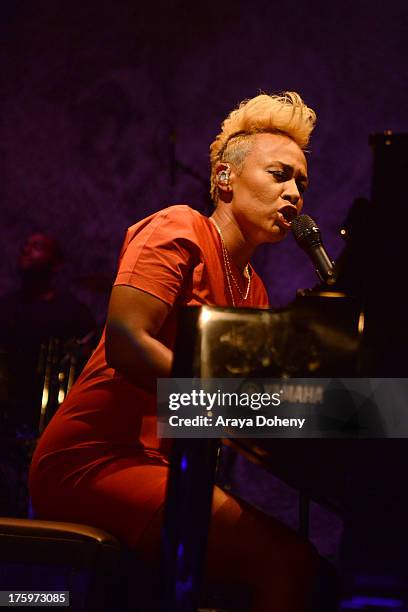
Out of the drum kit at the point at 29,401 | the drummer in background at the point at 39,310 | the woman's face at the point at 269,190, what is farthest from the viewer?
the drummer in background at the point at 39,310

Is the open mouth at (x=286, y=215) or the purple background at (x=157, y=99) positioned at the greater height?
the purple background at (x=157, y=99)

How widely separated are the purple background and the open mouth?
3.12 metres

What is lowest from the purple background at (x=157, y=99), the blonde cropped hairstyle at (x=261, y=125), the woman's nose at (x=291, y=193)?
the woman's nose at (x=291, y=193)

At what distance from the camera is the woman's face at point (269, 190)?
1955 mm

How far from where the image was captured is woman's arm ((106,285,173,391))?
58.9 inches

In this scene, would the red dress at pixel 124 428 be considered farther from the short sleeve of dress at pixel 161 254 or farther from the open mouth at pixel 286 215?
the open mouth at pixel 286 215

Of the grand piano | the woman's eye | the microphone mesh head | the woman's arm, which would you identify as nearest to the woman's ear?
the woman's eye

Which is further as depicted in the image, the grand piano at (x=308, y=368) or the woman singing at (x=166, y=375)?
the woman singing at (x=166, y=375)

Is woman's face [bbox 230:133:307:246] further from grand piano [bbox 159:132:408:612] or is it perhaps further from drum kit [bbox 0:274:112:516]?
drum kit [bbox 0:274:112:516]

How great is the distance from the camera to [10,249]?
18.3 ft

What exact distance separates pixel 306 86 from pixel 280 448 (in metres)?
4.34

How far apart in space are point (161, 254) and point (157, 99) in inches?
160

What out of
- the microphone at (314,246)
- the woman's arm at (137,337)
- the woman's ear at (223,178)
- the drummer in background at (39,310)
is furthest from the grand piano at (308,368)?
the drummer in background at (39,310)

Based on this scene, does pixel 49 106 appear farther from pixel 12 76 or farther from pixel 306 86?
pixel 306 86
